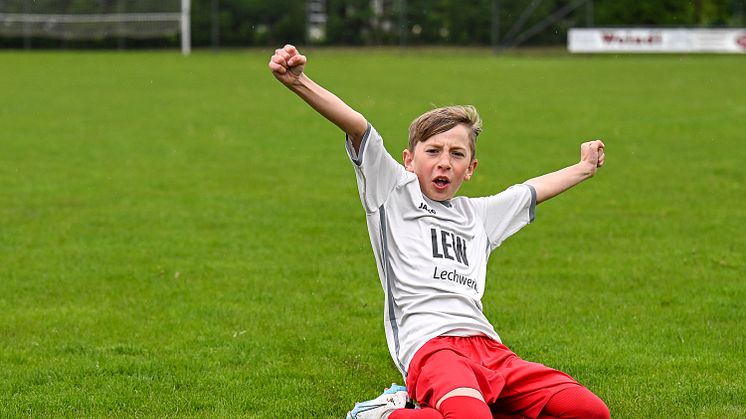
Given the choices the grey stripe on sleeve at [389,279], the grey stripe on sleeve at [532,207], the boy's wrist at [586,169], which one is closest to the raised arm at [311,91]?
the grey stripe on sleeve at [389,279]

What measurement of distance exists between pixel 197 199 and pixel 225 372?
5857 mm

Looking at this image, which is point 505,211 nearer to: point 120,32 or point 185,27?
point 185,27

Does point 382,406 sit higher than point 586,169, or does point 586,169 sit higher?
point 586,169

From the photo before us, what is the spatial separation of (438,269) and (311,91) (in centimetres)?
89

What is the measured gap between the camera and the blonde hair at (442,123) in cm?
468

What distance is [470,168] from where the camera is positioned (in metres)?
4.80

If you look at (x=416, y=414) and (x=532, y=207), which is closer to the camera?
(x=416, y=414)

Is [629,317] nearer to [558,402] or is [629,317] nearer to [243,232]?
[558,402]

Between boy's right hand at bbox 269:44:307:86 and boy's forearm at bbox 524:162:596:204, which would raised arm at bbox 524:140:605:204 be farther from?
boy's right hand at bbox 269:44:307:86

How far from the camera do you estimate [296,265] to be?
8.30 m

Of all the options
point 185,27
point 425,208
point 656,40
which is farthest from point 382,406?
point 185,27

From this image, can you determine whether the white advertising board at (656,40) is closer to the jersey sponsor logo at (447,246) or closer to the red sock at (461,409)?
the jersey sponsor logo at (447,246)

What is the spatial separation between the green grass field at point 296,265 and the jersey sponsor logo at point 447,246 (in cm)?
94

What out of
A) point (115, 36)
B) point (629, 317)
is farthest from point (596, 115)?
point (115, 36)
